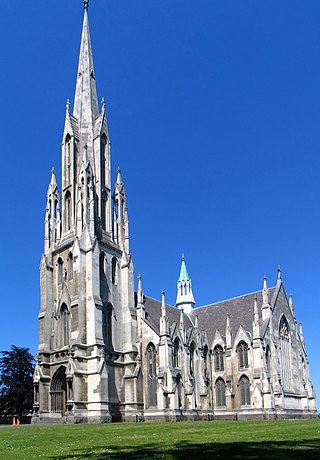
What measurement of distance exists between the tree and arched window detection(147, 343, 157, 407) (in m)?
23.6

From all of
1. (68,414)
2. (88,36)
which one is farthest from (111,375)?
(88,36)

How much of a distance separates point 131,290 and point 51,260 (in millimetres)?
9145

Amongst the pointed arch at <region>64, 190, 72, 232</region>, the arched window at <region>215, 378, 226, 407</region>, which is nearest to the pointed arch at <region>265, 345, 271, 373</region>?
the arched window at <region>215, 378, 226, 407</region>

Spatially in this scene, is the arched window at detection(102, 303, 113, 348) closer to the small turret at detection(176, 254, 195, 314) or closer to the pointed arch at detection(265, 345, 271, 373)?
the pointed arch at detection(265, 345, 271, 373)

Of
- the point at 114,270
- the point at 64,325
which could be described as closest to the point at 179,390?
the point at 64,325

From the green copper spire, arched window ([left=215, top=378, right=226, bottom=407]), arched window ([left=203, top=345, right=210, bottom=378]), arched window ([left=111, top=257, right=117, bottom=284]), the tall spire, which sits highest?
the tall spire

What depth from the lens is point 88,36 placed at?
2552 inches

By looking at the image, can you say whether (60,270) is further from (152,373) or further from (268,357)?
(268,357)

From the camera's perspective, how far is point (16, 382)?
68.9 metres

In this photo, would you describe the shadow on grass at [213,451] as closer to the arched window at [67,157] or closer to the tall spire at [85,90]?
the arched window at [67,157]

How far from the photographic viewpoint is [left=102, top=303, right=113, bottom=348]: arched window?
50.5 metres

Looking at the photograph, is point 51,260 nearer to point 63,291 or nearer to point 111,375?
point 63,291

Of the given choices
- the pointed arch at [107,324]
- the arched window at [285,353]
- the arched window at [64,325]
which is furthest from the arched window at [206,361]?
the arched window at [64,325]

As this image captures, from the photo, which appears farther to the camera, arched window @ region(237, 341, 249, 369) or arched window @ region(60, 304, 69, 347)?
arched window @ region(237, 341, 249, 369)
